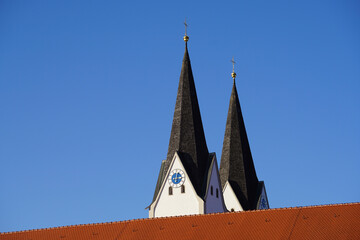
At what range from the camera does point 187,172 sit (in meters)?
38.7

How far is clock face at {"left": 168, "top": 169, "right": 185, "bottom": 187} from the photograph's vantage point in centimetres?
3871

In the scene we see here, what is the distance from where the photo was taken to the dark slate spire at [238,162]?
41.4 metres

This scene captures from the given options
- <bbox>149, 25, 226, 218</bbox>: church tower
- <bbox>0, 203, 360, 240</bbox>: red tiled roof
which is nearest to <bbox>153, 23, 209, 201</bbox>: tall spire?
<bbox>149, 25, 226, 218</bbox>: church tower

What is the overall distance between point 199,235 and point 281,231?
3.07m

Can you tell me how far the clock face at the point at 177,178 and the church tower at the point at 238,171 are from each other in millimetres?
3473

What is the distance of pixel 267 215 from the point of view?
30672 millimetres

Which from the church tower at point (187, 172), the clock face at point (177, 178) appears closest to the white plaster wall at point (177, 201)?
the church tower at point (187, 172)

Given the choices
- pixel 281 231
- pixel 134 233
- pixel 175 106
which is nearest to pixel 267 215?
pixel 281 231

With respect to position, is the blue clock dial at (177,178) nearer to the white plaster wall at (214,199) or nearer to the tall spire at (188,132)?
the tall spire at (188,132)

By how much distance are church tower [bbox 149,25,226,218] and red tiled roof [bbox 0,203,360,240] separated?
19.5 feet

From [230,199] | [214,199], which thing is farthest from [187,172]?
[230,199]

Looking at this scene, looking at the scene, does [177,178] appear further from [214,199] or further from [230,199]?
[230,199]

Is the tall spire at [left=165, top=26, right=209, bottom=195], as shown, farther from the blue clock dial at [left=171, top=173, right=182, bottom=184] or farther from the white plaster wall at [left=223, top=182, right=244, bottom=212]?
the white plaster wall at [left=223, top=182, right=244, bottom=212]

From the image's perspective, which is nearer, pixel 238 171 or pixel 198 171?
pixel 198 171
